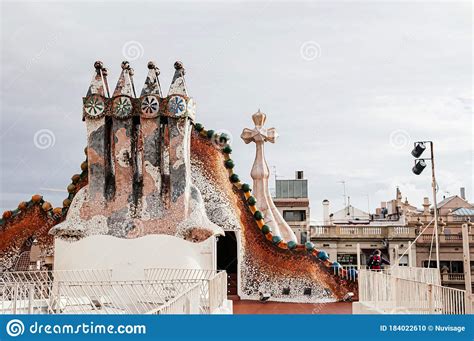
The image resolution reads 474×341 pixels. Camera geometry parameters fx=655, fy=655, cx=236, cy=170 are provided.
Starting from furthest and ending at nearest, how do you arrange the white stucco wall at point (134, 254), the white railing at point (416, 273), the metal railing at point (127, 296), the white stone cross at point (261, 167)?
the white stone cross at point (261, 167) → the white stucco wall at point (134, 254) → the white railing at point (416, 273) → the metal railing at point (127, 296)

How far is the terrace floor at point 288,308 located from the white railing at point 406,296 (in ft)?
4.71

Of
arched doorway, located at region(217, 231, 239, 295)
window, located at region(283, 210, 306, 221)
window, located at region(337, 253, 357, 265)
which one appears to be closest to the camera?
arched doorway, located at region(217, 231, 239, 295)

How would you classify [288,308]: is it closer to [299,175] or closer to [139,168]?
[139,168]

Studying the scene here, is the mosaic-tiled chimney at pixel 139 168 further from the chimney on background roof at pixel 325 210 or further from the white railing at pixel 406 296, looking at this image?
the chimney on background roof at pixel 325 210

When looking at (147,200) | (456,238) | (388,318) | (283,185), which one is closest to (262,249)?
(147,200)

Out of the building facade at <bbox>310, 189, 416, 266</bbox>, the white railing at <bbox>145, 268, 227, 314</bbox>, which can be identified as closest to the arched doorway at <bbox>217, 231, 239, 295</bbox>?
the white railing at <bbox>145, 268, 227, 314</bbox>

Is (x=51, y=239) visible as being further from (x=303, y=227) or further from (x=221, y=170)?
(x=303, y=227)

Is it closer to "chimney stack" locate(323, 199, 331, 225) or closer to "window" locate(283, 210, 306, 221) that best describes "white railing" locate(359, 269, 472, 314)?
"chimney stack" locate(323, 199, 331, 225)

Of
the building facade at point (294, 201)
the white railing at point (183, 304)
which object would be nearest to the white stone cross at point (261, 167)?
the white railing at point (183, 304)

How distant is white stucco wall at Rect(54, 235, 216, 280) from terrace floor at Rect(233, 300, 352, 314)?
1328 millimetres

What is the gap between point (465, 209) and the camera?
1439 inches

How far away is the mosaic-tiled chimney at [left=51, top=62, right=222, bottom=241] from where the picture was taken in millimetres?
15258

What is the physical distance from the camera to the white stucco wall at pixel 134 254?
585 inches

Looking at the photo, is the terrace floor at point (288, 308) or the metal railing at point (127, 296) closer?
the metal railing at point (127, 296)
